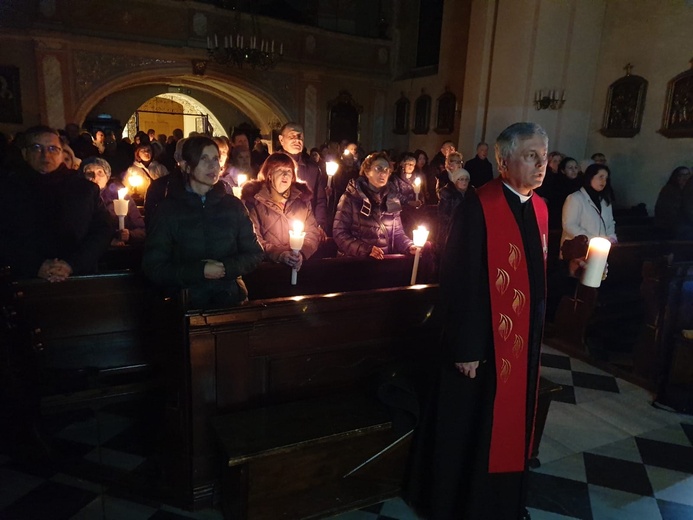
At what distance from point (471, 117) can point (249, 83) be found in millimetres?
5704

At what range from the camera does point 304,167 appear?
4.86m

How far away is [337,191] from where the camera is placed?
24.8ft

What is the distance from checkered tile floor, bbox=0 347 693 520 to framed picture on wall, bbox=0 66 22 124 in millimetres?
9311

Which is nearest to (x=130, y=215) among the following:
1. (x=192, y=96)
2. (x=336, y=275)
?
(x=336, y=275)

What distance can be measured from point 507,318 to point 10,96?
11.4 metres

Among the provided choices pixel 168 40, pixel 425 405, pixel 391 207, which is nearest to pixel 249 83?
pixel 168 40

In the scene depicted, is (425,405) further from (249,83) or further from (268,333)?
(249,83)

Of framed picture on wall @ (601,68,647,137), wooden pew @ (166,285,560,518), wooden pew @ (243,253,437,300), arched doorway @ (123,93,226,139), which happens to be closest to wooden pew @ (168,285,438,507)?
wooden pew @ (166,285,560,518)

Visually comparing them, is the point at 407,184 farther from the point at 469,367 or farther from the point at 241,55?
the point at 241,55

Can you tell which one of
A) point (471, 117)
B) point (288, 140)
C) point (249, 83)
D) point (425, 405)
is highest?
point (249, 83)

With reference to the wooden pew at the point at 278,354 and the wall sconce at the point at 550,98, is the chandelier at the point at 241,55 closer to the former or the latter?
the wall sconce at the point at 550,98

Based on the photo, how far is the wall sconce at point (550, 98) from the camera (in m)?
8.92

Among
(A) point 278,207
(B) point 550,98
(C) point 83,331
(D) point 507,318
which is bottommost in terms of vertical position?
(C) point 83,331

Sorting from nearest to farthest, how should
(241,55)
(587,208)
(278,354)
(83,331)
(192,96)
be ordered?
1. (278,354)
2. (83,331)
3. (587,208)
4. (241,55)
5. (192,96)
